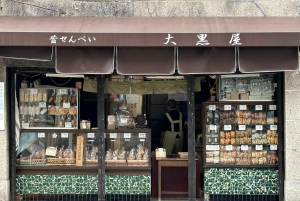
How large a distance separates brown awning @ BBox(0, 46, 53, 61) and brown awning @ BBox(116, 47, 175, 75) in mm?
1374

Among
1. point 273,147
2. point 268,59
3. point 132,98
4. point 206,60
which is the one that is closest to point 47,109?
point 132,98

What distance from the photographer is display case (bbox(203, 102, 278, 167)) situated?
10.4 meters

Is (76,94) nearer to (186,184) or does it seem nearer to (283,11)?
(186,184)

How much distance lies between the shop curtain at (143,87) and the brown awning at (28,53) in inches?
54.9

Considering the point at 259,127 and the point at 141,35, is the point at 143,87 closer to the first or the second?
the point at 141,35

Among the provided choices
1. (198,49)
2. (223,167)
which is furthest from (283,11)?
(223,167)

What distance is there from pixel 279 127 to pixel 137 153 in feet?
10.3

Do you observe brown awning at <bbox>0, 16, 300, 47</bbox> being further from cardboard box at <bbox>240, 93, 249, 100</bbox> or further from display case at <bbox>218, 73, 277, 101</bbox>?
cardboard box at <bbox>240, 93, 249, 100</bbox>

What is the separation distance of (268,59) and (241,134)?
2.03 m

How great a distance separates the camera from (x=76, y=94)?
10555mm

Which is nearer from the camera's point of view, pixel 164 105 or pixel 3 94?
pixel 3 94

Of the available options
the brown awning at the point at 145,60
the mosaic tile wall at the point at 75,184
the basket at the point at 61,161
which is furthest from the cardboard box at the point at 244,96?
the basket at the point at 61,161

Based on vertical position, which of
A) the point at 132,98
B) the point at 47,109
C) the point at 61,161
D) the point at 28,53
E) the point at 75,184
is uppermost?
the point at 28,53

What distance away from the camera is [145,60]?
9.25 metres
